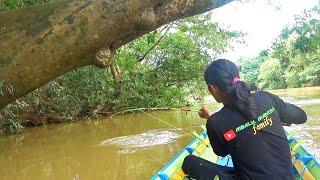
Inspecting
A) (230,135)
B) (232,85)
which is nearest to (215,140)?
(230,135)

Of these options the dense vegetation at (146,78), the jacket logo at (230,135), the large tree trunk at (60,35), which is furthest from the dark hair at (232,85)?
the dense vegetation at (146,78)

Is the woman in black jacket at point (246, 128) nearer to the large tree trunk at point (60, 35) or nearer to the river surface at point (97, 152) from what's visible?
the large tree trunk at point (60, 35)

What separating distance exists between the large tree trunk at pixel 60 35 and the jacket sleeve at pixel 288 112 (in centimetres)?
133

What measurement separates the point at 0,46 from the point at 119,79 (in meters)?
12.2

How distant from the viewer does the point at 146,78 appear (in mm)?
16141

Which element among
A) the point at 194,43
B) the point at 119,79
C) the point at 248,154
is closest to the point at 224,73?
the point at 248,154

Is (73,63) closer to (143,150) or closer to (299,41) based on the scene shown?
A: (299,41)

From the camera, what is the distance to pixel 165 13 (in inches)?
135

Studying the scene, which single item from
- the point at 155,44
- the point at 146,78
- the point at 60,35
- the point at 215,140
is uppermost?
the point at 60,35

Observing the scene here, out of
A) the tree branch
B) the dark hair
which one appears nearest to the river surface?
the dark hair

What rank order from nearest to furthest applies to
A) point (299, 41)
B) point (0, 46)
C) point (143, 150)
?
point (0, 46) < point (299, 41) < point (143, 150)

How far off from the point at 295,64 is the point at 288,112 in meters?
34.2

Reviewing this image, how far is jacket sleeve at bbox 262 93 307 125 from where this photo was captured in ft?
8.31

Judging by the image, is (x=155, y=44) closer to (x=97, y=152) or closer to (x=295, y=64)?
(x=97, y=152)
